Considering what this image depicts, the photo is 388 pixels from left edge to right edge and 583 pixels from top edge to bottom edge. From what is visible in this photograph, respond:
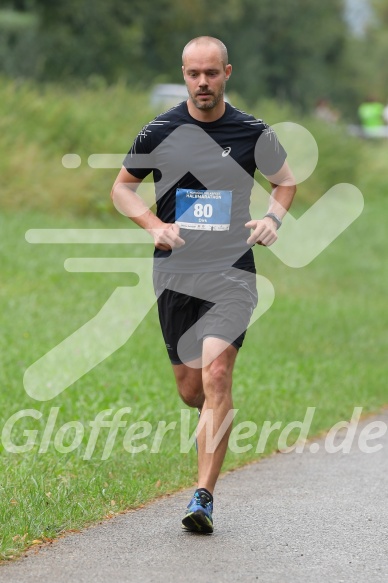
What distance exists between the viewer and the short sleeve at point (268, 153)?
6.79m

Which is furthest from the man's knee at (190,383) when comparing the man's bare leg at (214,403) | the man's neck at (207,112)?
the man's neck at (207,112)

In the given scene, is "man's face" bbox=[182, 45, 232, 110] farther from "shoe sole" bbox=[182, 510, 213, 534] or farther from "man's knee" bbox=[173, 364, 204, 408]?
"shoe sole" bbox=[182, 510, 213, 534]

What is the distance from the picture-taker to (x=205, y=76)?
21.7 ft

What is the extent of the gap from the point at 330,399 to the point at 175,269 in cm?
488

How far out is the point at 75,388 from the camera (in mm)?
10633

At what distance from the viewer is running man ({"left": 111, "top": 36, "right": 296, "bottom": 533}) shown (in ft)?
21.6

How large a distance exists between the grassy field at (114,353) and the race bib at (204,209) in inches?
60.2

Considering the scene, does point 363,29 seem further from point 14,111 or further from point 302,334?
point 302,334

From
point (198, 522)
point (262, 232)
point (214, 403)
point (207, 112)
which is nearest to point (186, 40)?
point (207, 112)

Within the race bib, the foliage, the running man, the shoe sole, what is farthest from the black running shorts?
the foliage

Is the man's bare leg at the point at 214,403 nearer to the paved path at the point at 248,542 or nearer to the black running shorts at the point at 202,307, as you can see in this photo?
the black running shorts at the point at 202,307

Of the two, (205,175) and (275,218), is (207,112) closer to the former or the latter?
(205,175)

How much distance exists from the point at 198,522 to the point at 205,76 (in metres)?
2.15

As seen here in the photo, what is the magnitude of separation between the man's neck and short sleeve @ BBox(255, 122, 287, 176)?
0.24 meters
